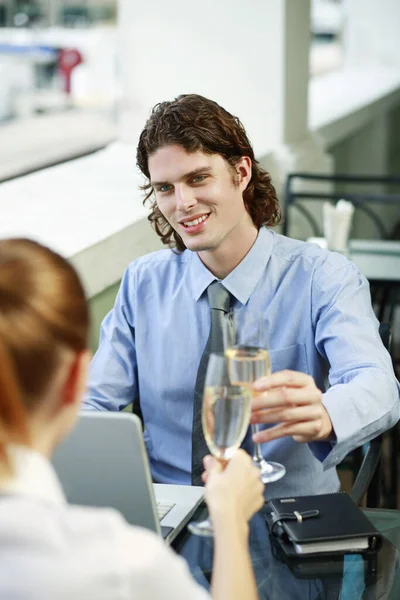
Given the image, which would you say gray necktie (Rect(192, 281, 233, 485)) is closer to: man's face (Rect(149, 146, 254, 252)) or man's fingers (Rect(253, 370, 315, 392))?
man's face (Rect(149, 146, 254, 252))

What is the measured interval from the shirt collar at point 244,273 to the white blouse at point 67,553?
95 cm

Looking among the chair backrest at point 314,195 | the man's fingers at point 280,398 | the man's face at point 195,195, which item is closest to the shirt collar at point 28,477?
the man's fingers at point 280,398

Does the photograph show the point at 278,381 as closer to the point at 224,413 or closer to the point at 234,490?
the point at 224,413

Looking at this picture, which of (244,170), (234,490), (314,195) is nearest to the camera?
(234,490)

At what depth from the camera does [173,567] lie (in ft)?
2.54

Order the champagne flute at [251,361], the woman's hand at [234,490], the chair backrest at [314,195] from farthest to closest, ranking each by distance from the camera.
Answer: the chair backrest at [314,195] → the champagne flute at [251,361] → the woman's hand at [234,490]

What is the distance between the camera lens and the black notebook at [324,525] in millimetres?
1211

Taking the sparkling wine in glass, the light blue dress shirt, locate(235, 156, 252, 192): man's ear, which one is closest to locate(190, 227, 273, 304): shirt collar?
the light blue dress shirt

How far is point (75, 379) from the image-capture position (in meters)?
0.80

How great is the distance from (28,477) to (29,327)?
4.9 inches

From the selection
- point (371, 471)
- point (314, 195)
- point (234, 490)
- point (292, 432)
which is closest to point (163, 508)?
point (292, 432)

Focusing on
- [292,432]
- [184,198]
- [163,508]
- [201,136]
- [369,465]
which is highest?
[201,136]

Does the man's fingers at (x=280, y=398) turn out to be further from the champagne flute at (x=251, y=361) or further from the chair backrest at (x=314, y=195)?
the chair backrest at (x=314, y=195)

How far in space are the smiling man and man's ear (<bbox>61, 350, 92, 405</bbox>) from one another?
0.81m
